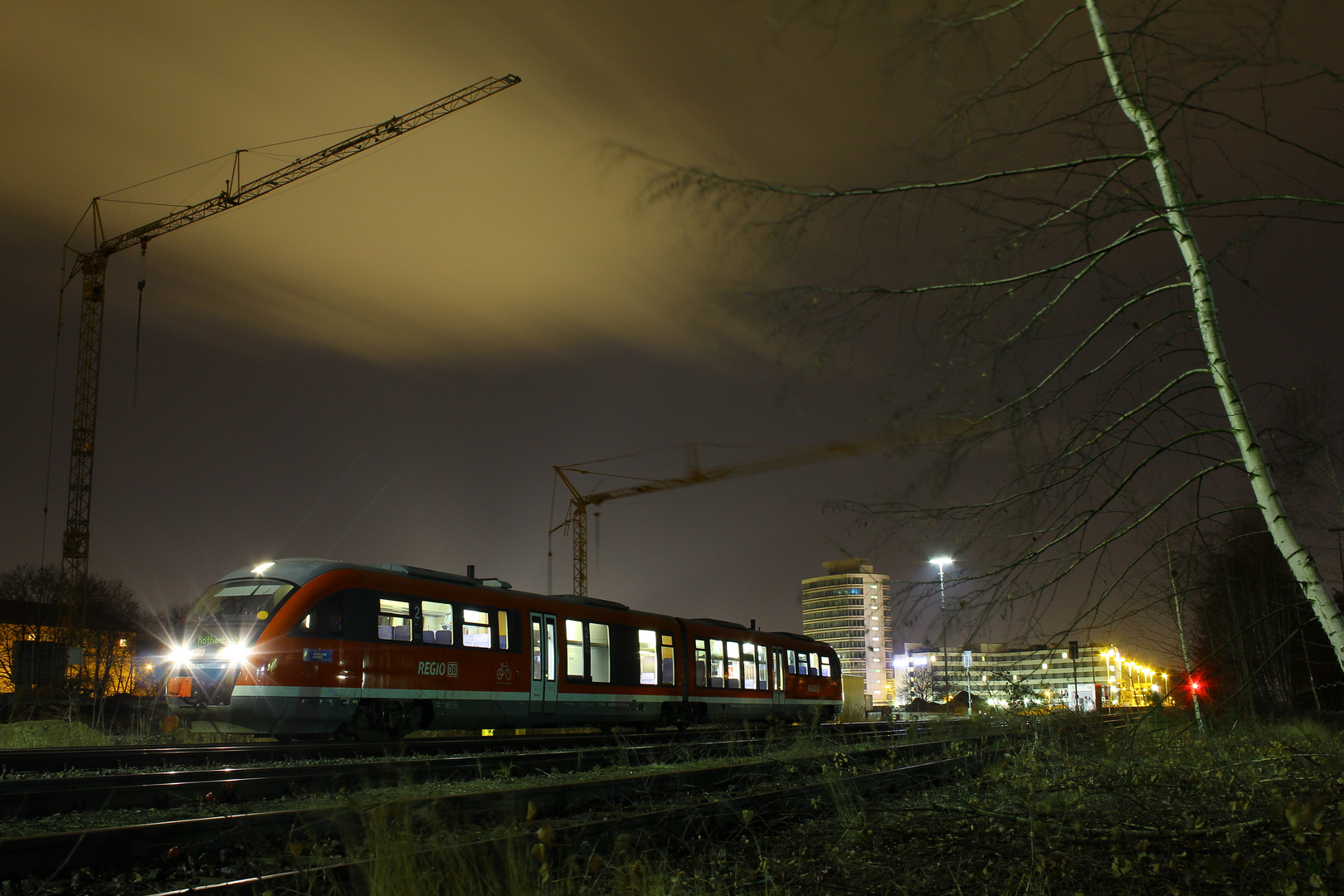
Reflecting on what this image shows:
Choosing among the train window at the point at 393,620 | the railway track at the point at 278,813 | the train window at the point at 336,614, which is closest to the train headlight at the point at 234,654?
the train window at the point at 336,614

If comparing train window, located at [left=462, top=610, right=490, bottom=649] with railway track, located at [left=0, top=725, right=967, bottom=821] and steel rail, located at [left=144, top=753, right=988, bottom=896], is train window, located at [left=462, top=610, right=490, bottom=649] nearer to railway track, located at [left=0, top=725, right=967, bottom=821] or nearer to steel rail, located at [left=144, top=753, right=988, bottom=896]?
railway track, located at [left=0, top=725, right=967, bottom=821]

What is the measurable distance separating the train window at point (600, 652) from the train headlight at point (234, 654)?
792 centimetres

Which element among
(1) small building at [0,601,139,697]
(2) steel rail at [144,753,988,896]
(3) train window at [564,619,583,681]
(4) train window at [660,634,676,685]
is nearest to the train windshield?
(3) train window at [564,619,583,681]

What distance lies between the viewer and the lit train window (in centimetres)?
2589

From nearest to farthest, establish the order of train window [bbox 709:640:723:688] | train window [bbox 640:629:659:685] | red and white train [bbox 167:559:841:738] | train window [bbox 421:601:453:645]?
red and white train [bbox 167:559:841:738]
train window [bbox 421:601:453:645]
train window [bbox 640:629:659:685]
train window [bbox 709:640:723:688]

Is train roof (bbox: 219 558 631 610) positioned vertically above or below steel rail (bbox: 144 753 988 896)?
above

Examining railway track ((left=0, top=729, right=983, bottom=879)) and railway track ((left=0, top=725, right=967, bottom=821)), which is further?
railway track ((left=0, top=725, right=967, bottom=821))

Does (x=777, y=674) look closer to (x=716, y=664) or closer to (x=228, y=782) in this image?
(x=716, y=664)

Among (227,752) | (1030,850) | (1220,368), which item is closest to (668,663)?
(227,752)

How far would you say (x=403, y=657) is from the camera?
1602 centimetres

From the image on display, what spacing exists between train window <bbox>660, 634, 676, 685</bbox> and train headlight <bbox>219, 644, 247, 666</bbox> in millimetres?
10858

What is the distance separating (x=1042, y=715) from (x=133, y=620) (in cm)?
9192

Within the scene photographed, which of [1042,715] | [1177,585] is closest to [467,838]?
[1177,585]

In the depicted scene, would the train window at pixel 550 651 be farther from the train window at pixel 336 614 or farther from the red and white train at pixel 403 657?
the train window at pixel 336 614
